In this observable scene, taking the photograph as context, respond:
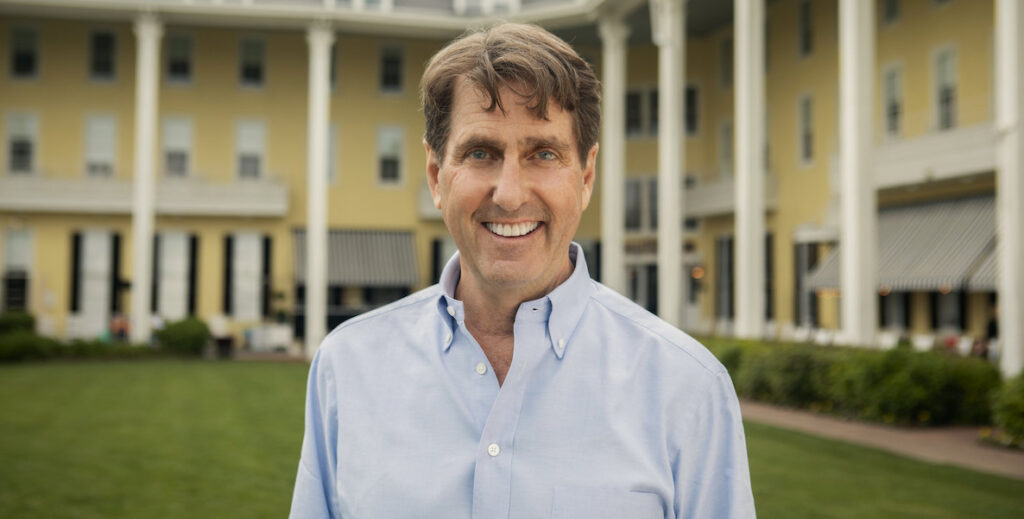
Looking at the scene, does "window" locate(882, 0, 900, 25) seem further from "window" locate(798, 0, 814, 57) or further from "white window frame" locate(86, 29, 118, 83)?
"white window frame" locate(86, 29, 118, 83)

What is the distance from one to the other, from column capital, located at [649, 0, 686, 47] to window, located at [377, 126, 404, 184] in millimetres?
12481

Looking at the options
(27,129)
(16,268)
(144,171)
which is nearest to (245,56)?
(144,171)

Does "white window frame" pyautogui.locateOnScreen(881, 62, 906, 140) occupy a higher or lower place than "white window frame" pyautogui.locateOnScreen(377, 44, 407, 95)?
lower

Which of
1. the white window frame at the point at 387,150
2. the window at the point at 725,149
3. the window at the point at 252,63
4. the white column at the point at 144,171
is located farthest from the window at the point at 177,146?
the window at the point at 725,149

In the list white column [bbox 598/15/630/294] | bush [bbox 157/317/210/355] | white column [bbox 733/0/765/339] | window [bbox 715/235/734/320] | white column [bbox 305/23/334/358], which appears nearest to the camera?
white column [bbox 733/0/765/339]

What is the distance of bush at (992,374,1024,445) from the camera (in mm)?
12188

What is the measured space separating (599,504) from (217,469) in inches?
331

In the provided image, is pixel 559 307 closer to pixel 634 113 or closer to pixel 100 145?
pixel 634 113

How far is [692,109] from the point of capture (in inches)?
1315

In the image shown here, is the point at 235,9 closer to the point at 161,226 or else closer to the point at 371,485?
the point at 161,226

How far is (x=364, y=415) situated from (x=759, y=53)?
21.5 meters

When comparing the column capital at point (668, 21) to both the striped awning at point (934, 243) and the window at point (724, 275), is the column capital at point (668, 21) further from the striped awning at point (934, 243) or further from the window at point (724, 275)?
the window at point (724, 275)

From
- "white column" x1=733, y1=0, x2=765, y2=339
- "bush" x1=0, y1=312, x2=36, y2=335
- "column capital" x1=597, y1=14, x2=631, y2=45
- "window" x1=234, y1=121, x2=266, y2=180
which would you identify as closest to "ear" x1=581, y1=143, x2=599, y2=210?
"white column" x1=733, y1=0, x2=765, y2=339

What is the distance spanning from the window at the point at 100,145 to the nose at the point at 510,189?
33.2 metres
